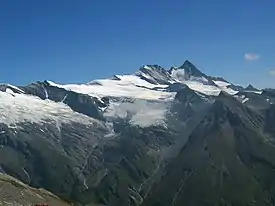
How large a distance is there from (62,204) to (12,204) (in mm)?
28092

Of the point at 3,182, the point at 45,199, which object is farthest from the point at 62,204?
the point at 3,182

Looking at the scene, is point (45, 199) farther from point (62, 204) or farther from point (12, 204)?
point (12, 204)

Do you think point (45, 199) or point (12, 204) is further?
point (45, 199)

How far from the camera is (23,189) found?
19412cm

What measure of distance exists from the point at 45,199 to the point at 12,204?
86.8 ft

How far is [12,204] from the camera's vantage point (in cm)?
16838

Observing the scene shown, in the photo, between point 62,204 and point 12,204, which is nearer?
point 12,204

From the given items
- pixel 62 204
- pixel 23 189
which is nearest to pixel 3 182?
pixel 23 189

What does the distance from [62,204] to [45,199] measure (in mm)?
6357

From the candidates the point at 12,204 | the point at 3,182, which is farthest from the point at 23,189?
the point at 12,204

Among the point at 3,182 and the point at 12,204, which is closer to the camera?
the point at 12,204

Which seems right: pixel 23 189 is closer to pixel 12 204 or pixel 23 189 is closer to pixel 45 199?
pixel 45 199

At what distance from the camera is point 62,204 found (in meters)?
193

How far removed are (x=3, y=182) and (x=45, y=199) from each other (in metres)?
16.0
